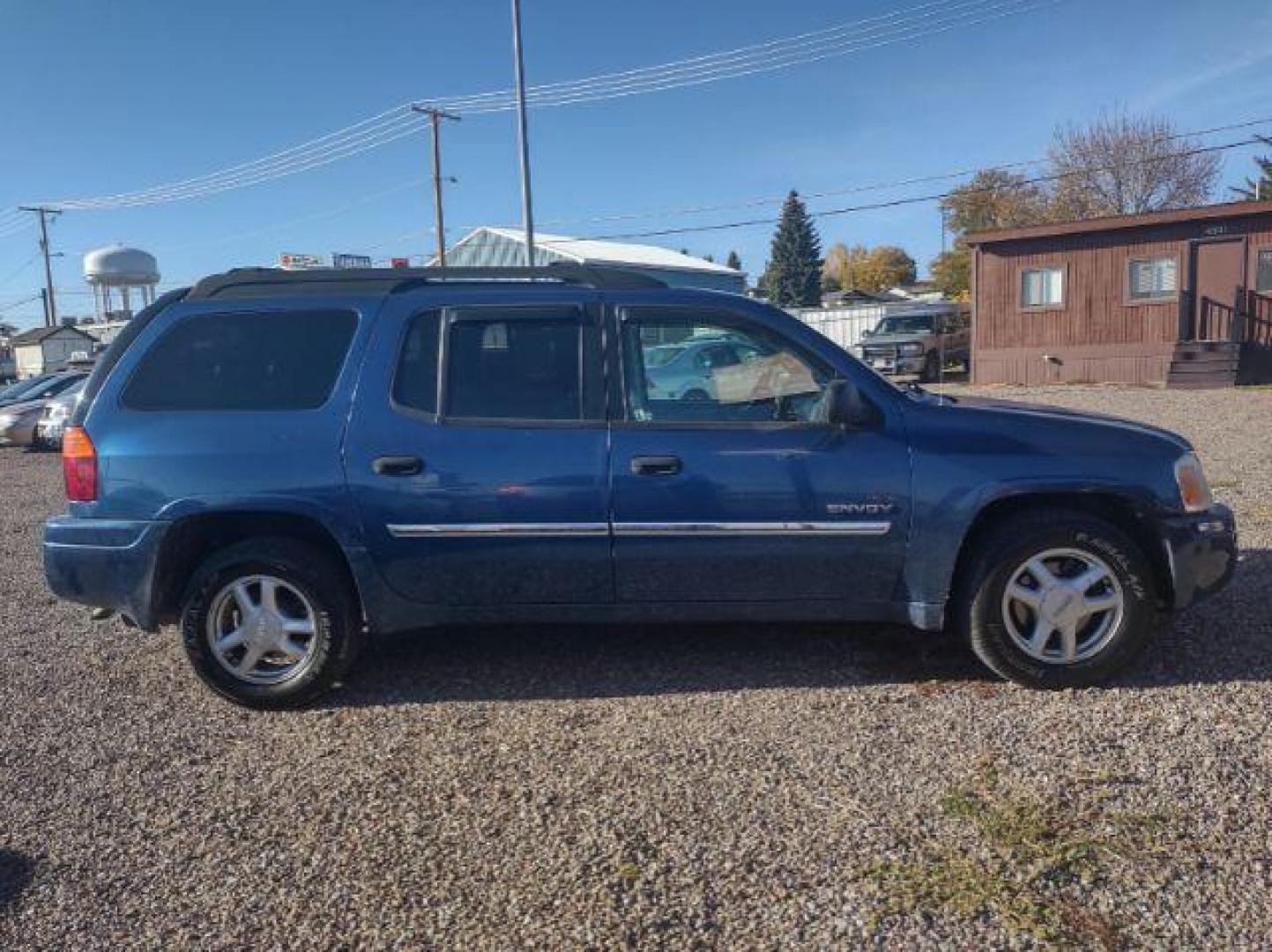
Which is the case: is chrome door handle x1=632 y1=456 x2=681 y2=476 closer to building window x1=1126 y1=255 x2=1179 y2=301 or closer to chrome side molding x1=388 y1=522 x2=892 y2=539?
chrome side molding x1=388 y1=522 x2=892 y2=539

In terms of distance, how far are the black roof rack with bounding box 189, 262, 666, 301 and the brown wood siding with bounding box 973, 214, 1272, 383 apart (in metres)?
19.8

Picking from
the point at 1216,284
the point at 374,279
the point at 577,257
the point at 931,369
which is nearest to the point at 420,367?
the point at 374,279

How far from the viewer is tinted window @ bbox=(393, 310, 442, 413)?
4137mm

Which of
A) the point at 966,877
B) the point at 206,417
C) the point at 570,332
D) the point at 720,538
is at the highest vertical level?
the point at 570,332

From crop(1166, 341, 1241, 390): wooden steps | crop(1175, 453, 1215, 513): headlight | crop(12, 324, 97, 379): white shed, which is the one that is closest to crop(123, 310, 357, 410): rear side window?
crop(1175, 453, 1215, 513): headlight

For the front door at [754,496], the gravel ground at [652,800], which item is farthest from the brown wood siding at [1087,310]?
the front door at [754,496]

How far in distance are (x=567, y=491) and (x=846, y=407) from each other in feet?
3.92

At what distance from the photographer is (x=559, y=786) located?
3.39 metres

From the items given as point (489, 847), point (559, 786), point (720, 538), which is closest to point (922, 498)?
point (720, 538)

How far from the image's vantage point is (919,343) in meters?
24.8

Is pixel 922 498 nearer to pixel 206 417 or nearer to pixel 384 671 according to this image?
pixel 384 671

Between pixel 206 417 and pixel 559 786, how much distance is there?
2187 mm

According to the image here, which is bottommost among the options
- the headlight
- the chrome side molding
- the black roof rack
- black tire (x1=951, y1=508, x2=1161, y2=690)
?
black tire (x1=951, y1=508, x2=1161, y2=690)

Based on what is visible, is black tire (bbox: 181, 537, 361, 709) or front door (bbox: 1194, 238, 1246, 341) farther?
front door (bbox: 1194, 238, 1246, 341)
